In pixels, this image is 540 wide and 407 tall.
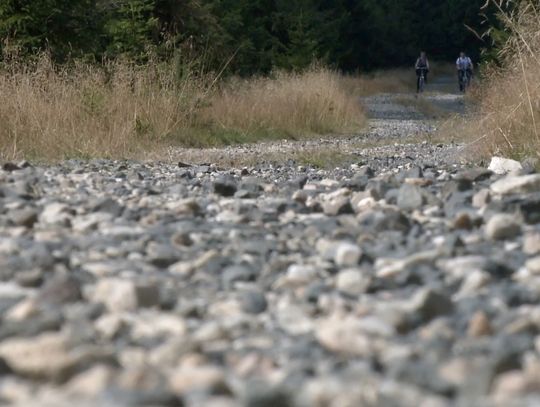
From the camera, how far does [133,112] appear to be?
458 inches

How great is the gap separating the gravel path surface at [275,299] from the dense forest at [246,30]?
6.53 metres

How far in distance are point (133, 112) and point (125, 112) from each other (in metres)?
0.09

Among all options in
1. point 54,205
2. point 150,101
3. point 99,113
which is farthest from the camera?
point 150,101

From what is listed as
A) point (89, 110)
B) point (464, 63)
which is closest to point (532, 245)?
point (89, 110)

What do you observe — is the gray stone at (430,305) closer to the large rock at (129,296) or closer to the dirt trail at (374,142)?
the large rock at (129,296)

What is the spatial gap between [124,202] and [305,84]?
1387 cm

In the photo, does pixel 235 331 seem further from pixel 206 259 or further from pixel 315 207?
pixel 315 207

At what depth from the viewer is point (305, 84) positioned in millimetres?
18719

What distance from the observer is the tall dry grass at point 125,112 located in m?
9.93

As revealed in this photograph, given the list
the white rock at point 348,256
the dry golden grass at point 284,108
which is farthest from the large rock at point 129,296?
the dry golden grass at point 284,108

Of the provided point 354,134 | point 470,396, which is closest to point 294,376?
point 470,396

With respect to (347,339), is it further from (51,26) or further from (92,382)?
(51,26)

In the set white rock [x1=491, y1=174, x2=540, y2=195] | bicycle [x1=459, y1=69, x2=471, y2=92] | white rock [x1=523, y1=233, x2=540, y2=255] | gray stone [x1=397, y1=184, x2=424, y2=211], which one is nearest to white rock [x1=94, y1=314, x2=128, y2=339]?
white rock [x1=523, y1=233, x2=540, y2=255]

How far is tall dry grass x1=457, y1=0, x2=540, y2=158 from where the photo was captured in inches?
305
